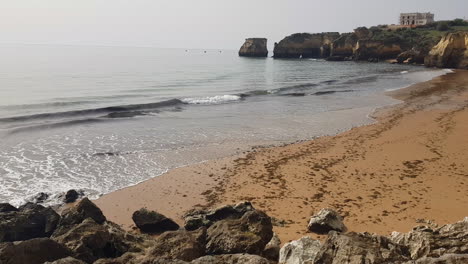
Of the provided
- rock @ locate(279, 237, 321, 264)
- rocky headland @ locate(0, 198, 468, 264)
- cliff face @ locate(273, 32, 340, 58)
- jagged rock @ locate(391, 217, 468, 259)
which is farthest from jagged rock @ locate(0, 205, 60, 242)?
cliff face @ locate(273, 32, 340, 58)

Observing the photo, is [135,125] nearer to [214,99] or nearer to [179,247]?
[214,99]

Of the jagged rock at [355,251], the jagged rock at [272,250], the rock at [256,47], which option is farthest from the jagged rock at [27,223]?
the rock at [256,47]

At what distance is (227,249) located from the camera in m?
6.17

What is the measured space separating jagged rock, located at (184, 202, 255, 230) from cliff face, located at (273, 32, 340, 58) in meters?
115

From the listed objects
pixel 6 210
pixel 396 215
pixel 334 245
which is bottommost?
pixel 396 215

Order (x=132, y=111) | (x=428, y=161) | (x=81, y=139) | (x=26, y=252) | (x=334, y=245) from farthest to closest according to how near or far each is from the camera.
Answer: (x=132, y=111), (x=81, y=139), (x=428, y=161), (x=26, y=252), (x=334, y=245)

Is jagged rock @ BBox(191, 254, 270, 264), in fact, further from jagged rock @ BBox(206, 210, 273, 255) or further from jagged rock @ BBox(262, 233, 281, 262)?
jagged rock @ BBox(262, 233, 281, 262)

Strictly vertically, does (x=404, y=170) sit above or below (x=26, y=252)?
below

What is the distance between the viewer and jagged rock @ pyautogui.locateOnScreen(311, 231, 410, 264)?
5012mm

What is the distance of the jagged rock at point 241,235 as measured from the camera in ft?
20.2

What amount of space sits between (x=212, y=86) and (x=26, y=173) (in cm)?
3253

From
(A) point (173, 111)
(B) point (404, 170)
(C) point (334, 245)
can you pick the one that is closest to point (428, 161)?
(B) point (404, 170)

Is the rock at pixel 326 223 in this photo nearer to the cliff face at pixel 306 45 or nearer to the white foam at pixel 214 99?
the white foam at pixel 214 99

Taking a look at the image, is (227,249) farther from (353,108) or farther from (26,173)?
(353,108)
